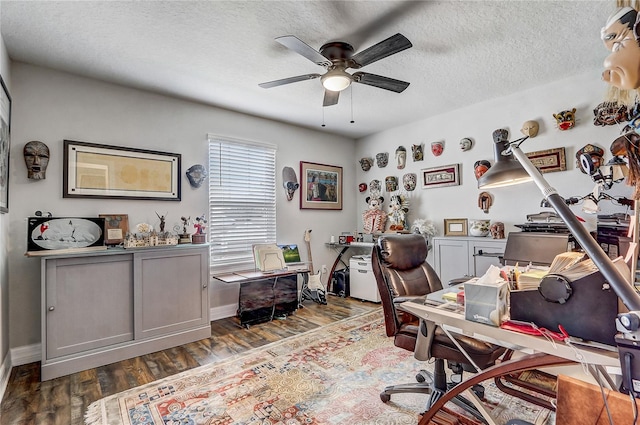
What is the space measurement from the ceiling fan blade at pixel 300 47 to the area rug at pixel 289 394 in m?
2.38

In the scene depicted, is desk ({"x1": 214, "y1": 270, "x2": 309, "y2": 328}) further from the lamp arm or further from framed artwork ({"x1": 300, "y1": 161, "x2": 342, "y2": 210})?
the lamp arm

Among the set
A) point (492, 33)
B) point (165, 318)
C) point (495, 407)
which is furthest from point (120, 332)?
point (492, 33)

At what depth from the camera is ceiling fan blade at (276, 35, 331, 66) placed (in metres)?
1.91

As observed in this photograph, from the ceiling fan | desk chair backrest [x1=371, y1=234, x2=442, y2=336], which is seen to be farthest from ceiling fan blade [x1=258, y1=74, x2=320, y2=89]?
desk chair backrest [x1=371, y1=234, x2=442, y2=336]

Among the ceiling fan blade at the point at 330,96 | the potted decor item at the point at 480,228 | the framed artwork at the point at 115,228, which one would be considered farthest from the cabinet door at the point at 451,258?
the framed artwork at the point at 115,228

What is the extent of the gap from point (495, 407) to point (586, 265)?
4.33 ft

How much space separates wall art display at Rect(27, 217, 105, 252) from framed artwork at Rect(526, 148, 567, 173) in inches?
181

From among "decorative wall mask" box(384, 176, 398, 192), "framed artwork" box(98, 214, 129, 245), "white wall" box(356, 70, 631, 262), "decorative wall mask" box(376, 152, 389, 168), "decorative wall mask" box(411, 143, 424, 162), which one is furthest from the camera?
"decorative wall mask" box(376, 152, 389, 168)

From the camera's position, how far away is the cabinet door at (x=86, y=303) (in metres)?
2.41

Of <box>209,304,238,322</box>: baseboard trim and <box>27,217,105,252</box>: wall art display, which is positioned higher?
<box>27,217,105,252</box>: wall art display

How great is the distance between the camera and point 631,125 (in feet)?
3.44

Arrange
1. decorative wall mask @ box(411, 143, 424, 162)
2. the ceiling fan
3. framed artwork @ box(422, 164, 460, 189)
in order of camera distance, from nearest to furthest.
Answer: the ceiling fan, framed artwork @ box(422, 164, 460, 189), decorative wall mask @ box(411, 143, 424, 162)

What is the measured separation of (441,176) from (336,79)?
98.8 inches

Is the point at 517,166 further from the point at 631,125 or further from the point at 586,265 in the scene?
the point at 586,265
